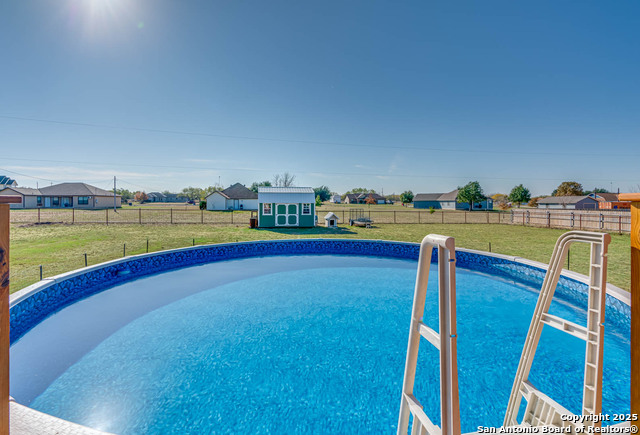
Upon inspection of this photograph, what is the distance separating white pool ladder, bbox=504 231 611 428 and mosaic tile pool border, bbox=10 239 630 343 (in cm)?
537

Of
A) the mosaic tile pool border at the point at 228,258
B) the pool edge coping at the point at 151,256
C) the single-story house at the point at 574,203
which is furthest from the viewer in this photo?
the single-story house at the point at 574,203

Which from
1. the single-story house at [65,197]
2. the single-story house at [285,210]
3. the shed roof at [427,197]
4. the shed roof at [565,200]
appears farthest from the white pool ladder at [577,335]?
the shed roof at [427,197]

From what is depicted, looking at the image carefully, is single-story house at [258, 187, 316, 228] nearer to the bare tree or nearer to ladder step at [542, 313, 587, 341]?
ladder step at [542, 313, 587, 341]

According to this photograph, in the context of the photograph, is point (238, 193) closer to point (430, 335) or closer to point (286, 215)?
point (286, 215)

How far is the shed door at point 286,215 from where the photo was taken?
17.2 m

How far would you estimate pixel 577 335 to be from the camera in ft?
5.70

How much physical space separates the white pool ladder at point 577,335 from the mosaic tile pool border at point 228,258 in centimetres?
537

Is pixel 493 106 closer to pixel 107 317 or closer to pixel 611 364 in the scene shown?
pixel 611 364

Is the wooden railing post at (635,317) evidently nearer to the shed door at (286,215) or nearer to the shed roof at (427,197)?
the shed door at (286,215)

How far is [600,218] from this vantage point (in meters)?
15.5

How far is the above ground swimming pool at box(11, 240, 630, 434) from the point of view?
3395 millimetres

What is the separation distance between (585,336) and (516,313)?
19.0 feet

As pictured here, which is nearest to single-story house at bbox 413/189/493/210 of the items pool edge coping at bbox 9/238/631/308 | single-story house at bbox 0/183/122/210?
pool edge coping at bbox 9/238/631/308

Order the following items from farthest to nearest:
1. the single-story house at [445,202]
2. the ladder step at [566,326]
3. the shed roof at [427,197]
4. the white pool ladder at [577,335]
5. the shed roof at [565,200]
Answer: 1. the shed roof at [427,197]
2. the single-story house at [445,202]
3. the shed roof at [565,200]
4. the ladder step at [566,326]
5. the white pool ladder at [577,335]
